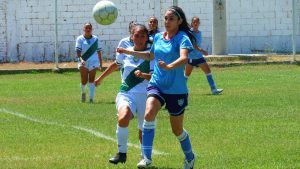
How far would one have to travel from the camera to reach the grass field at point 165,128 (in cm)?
1113

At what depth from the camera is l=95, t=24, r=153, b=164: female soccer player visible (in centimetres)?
1055

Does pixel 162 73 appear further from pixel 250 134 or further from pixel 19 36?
pixel 19 36

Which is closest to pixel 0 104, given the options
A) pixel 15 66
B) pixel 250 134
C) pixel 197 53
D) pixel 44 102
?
pixel 44 102

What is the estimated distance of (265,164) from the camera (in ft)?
34.4

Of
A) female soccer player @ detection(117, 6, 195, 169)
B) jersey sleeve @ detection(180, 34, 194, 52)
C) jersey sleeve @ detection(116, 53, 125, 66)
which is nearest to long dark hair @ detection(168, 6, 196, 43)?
→ female soccer player @ detection(117, 6, 195, 169)

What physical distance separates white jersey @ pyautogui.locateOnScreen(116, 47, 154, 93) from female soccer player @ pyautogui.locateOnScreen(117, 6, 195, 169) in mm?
888

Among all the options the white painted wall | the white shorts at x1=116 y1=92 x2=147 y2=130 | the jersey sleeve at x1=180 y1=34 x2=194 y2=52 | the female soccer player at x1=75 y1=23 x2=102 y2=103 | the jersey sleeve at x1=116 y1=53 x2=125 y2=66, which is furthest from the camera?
the white painted wall

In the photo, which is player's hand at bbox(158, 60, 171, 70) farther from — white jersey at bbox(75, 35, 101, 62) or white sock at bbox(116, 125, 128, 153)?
white jersey at bbox(75, 35, 101, 62)

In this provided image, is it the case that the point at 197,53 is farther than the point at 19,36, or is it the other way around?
the point at 19,36

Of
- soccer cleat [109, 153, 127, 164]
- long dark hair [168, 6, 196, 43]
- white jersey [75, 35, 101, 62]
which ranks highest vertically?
long dark hair [168, 6, 196, 43]

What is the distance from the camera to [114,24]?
35.6 m

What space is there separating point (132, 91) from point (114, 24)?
24.7 m

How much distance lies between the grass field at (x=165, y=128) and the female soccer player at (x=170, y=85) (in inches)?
19.7

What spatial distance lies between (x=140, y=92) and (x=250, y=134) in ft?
10.2
